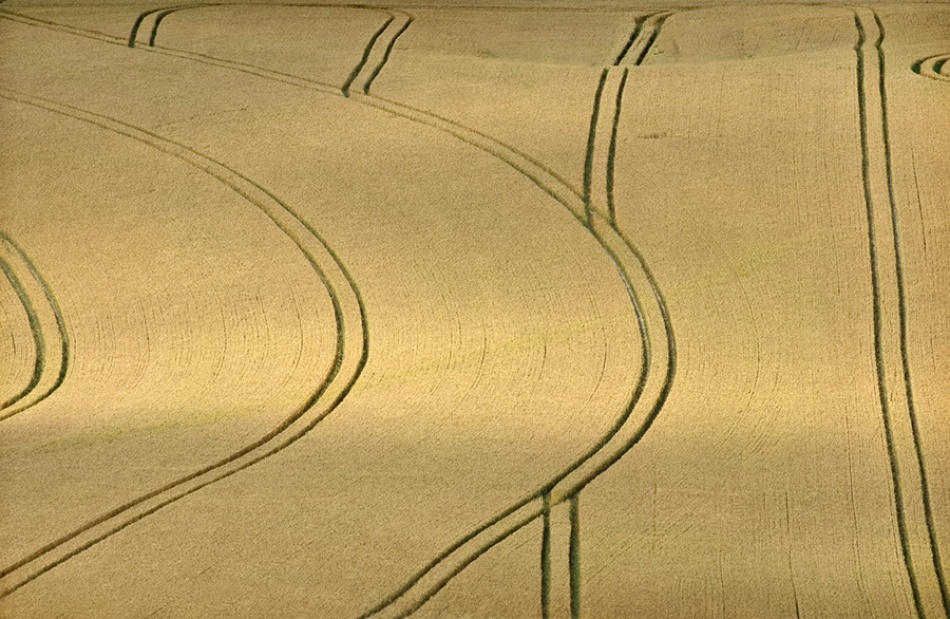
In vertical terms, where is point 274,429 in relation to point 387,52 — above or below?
below

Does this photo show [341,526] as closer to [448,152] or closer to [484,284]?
[484,284]

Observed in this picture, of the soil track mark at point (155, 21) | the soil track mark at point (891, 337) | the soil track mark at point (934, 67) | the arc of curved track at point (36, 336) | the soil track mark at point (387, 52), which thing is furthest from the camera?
the soil track mark at point (155, 21)

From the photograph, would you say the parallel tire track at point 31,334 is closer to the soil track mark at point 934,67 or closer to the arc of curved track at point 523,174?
the arc of curved track at point 523,174

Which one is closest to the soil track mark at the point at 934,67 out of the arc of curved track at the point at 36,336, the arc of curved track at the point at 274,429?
the arc of curved track at the point at 274,429

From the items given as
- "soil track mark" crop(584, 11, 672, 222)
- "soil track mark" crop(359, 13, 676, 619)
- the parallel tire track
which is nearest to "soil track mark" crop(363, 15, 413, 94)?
"soil track mark" crop(584, 11, 672, 222)

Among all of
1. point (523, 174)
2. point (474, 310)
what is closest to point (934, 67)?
point (523, 174)

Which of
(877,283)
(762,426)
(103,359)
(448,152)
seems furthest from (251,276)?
(877,283)

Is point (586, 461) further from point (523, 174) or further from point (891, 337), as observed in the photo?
point (523, 174)
